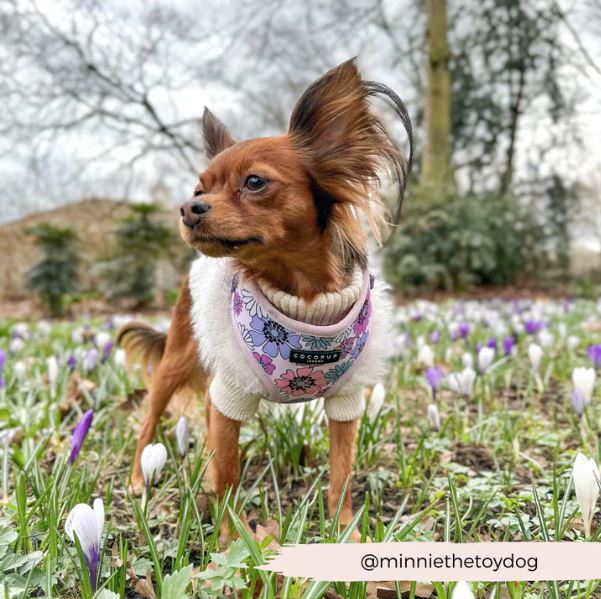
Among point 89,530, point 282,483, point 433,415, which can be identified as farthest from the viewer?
point 433,415

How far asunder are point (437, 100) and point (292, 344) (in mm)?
12276

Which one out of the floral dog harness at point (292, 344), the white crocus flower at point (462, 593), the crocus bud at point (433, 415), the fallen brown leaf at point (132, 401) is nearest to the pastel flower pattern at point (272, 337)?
the floral dog harness at point (292, 344)

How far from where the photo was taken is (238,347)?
6.59ft

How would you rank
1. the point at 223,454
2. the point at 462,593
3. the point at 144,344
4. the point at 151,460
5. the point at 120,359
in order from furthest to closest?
the point at 120,359 → the point at 144,344 → the point at 223,454 → the point at 151,460 → the point at 462,593

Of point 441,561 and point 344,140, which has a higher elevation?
point 344,140

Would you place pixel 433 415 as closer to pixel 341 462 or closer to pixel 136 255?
pixel 341 462

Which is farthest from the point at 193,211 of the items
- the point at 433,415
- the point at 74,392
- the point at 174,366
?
the point at 74,392

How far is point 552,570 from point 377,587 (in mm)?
477

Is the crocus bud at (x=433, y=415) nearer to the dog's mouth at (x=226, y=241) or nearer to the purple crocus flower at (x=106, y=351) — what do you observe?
the dog's mouth at (x=226, y=241)

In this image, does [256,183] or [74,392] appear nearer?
[256,183]

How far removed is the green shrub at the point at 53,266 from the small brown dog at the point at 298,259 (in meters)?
9.80

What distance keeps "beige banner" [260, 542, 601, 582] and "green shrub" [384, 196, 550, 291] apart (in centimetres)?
1018

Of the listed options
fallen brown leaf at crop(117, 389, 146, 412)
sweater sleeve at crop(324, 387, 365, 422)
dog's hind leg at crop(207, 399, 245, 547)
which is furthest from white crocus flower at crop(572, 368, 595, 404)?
fallen brown leaf at crop(117, 389, 146, 412)

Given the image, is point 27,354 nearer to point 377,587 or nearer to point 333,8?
point 377,587
